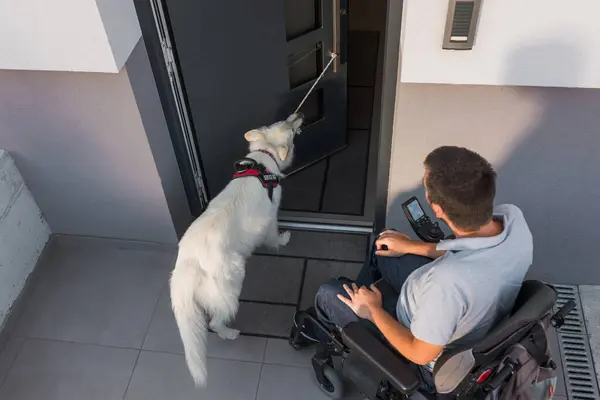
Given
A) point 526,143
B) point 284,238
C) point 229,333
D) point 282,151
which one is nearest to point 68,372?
point 229,333

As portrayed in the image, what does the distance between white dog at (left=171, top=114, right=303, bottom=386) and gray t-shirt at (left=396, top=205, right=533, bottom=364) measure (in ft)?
3.37

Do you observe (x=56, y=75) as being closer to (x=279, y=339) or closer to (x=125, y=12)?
(x=125, y=12)

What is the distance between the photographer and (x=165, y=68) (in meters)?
2.83

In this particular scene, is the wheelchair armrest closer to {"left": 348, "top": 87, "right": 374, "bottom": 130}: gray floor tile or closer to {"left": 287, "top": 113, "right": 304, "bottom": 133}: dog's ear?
{"left": 287, "top": 113, "right": 304, "bottom": 133}: dog's ear

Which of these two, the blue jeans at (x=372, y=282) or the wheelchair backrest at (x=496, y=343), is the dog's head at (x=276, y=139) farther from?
the wheelchair backrest at (x=496, y=343)

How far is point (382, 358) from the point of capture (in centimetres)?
198

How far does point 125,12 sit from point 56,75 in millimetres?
447

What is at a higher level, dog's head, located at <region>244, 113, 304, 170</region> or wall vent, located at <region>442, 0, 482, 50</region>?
wall vent, located at <region>442, 0, 482, 50</region>

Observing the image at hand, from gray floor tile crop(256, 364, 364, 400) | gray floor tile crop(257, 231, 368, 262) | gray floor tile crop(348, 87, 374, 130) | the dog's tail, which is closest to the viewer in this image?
the dog's tail

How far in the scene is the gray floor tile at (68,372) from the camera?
2848 mm

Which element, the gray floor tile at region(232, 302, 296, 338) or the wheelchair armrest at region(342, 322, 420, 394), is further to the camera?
the gray floor tile at region(232, 302, 296, 338)

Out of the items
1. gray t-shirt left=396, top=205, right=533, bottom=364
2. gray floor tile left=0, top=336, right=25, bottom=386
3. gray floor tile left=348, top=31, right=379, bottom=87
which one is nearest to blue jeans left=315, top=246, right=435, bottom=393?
gray t-shirt left=396, top=205, right=533, bottom=364

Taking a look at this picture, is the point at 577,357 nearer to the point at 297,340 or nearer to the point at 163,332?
the point at 297,340

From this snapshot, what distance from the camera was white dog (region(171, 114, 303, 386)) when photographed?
8.15ft
